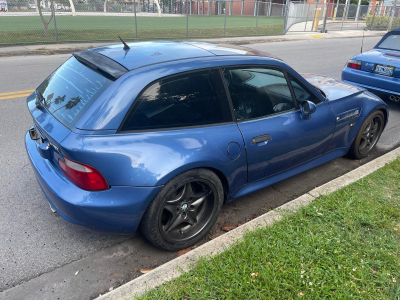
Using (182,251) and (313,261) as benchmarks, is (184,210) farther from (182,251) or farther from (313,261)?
(313,261)

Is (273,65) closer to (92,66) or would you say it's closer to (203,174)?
(203,174)

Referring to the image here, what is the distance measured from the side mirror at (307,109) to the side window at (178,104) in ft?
3.13

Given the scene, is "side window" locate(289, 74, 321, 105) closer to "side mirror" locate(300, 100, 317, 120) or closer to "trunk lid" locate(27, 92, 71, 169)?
"side mirror" locate(300, 100, 317, 120)

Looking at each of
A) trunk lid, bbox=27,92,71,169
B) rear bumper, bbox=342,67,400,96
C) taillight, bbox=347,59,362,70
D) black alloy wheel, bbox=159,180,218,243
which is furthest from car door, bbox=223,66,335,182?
taillight, bbox=347,59,362,70

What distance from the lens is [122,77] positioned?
2.53m

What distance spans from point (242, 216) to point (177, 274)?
1163mm

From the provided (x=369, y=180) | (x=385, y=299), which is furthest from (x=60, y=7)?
(x=385, y=299)

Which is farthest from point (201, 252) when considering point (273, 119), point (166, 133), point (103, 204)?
point (273, 119)

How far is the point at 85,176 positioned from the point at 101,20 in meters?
17.4

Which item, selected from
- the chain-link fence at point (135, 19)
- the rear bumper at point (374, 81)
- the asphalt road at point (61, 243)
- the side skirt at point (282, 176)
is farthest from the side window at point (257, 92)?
the chain-link fence at point (135, 19)

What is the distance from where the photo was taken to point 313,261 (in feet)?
8.20

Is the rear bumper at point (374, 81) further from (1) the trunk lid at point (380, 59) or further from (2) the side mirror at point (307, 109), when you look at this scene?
(2) the side mirror at point (307, 109)

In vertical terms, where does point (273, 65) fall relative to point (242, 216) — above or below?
above

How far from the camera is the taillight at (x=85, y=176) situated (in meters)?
2.32
